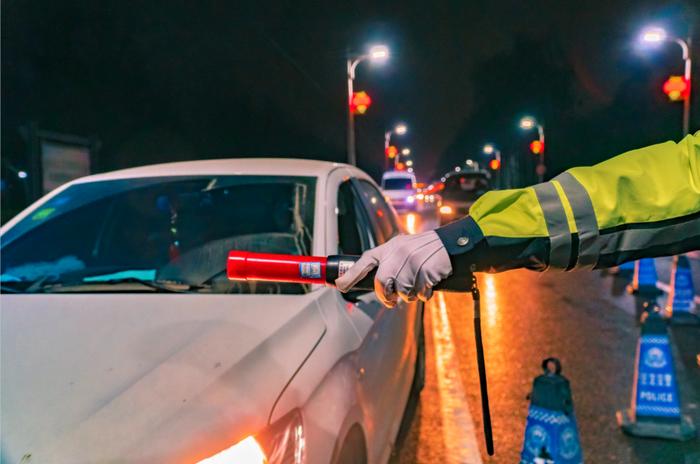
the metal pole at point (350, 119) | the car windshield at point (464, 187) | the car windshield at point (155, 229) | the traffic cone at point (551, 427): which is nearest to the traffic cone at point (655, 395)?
the traffic cone at point (551, 427)

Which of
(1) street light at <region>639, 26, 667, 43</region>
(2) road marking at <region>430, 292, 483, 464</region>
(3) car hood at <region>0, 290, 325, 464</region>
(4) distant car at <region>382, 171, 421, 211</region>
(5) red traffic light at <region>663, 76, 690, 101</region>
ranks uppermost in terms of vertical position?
(1) street light at <region>639, 26, 667, 43</region>

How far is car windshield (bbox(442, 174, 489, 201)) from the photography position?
22.6m

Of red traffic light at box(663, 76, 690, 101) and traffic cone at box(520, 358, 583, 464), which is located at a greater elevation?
red traffic light at box(663, 76, 690, 101)

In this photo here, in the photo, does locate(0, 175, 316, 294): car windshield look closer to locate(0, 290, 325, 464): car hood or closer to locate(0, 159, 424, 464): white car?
locate(0, 159, 424, 464): white car

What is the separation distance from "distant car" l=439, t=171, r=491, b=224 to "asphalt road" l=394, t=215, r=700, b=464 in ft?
40.0

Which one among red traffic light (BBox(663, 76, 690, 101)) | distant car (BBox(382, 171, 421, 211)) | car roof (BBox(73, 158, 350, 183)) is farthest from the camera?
distant car (BBox(382, 171, 421, 211))

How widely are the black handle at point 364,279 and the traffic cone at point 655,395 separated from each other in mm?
3173

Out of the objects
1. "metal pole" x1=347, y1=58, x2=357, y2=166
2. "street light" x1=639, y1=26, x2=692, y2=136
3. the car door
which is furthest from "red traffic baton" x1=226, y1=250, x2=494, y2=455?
"metal pole" x1=347, y1=58, x2=357, y2=166

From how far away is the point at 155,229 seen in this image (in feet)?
12.3

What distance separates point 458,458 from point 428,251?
9.17 ft

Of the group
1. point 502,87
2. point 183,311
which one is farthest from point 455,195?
point 502,87

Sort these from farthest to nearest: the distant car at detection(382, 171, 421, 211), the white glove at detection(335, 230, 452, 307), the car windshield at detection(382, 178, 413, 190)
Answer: the car windshield at detection(382, 178, 413, 190), the distant car at detection(382, 171, 421, 211), the white glove at detection(335, 230, 452, 307)

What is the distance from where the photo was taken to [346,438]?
236 centimetres

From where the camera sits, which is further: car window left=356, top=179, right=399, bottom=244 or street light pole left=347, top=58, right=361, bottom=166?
street light pole left=347, top=58, right=361, bottom=166
